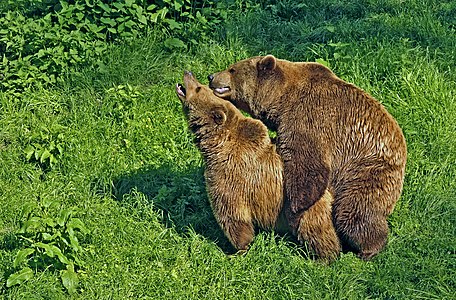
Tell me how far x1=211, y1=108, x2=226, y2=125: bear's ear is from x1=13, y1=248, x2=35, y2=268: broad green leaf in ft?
5.21

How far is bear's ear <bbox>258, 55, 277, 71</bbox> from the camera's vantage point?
6.66 metres

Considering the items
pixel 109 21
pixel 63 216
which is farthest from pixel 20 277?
pixel 109 21

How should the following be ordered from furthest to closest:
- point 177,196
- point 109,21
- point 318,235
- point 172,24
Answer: point 172,24 < point 109,21 < point 177,196 < point 318,235

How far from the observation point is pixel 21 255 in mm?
6066

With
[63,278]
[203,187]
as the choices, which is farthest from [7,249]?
[203,187]

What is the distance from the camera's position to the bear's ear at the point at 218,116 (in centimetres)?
640

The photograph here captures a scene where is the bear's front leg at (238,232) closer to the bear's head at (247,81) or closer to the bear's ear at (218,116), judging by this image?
the bear's ear at (218,116)

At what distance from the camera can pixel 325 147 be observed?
636 cm

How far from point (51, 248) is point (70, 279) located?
0.82ft

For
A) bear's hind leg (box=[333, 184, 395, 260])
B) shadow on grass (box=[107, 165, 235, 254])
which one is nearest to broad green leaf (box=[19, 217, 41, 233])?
shadow on grass (box=[107, 165, 235, 254])

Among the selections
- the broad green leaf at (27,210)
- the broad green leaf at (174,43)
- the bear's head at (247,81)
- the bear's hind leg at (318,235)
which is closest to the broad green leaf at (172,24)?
the broad green leaf at (174,43)

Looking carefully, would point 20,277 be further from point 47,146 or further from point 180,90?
point 47,146

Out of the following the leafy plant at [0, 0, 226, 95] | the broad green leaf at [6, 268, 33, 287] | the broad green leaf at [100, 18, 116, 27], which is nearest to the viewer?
the broad green leaf at [6, 268, 33, 287]

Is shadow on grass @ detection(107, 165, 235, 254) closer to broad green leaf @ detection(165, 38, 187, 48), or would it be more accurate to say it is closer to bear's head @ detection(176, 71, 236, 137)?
bear's head @ detection(176, 71, 236, 137)
